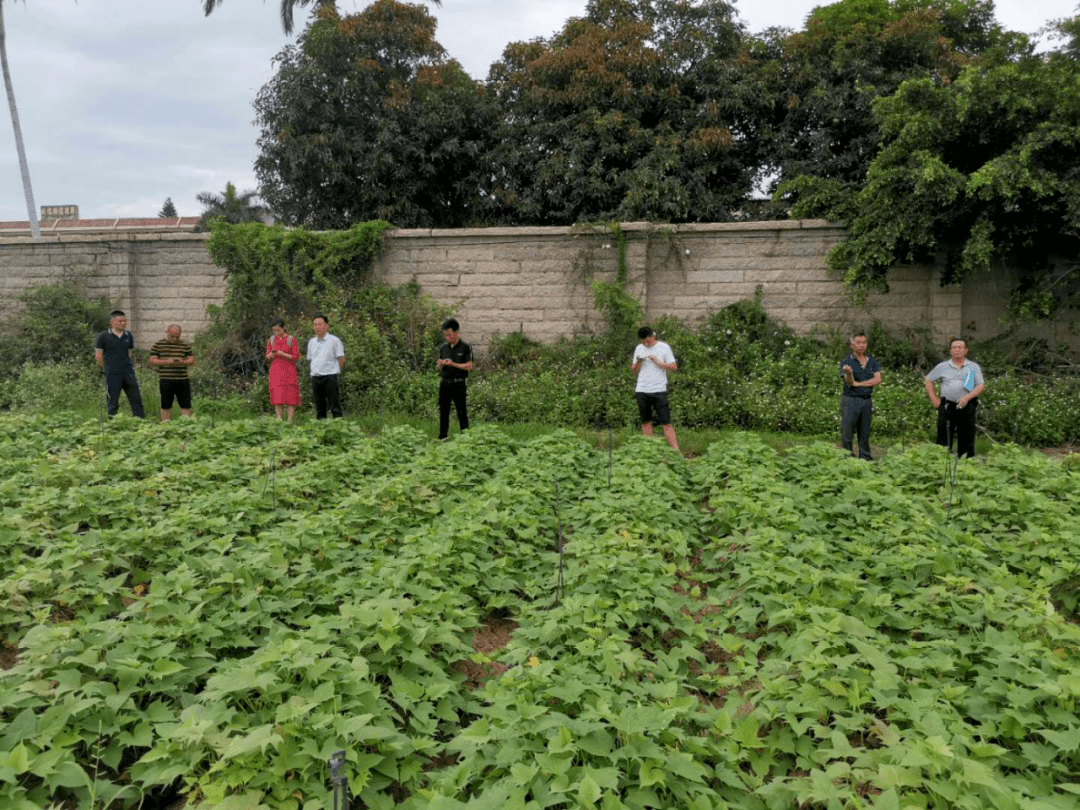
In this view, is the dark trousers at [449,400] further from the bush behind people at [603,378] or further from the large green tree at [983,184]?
the large green tree at [983,184]

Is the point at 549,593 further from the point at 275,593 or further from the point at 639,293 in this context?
the point at 639,293

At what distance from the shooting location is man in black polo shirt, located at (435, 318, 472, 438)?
955cm

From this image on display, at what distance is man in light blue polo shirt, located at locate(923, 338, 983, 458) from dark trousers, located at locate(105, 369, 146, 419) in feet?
32.4

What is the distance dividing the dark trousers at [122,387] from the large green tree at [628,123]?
9.17 metres

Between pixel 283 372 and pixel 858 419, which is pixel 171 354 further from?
pixel 858 419

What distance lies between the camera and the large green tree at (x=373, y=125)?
711 inches

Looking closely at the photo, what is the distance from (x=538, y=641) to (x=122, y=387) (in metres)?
8.94

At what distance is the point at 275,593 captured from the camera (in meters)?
4.63

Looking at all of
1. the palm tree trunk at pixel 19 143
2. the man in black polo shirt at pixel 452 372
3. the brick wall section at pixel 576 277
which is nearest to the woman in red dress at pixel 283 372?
the man in black polo shirt at pixel 452 372

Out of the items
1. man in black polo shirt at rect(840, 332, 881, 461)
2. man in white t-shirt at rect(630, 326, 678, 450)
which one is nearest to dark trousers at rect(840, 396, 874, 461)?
man in black polo shirt at rect(840, 332, 881, 461)

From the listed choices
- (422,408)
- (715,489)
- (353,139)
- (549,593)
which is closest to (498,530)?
(549,593)

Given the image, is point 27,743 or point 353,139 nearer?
point 27,743

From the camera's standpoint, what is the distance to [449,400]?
9891 millimetres

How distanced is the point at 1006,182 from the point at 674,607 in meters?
9.04
